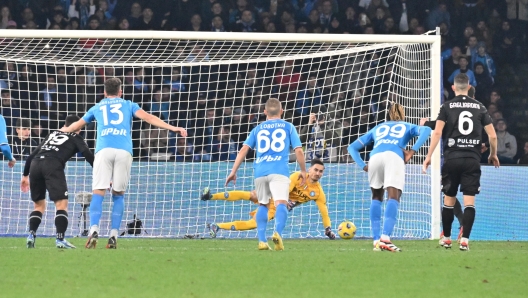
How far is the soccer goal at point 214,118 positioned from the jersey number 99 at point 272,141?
14.3 ft

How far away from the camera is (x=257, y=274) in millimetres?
7652

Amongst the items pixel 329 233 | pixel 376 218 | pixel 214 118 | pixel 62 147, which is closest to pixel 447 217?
pixel 376 218

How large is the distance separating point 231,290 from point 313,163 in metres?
7.71

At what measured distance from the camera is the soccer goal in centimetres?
1512

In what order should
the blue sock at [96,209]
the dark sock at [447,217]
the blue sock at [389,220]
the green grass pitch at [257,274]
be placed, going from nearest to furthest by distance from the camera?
the green grass pitch at [257,274], the blue sock at [389,220], the blue sock at [96,209], the dark sock at [447,217]

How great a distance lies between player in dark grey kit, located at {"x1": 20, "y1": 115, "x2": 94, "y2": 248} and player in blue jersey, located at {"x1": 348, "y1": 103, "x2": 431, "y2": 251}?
317 cm

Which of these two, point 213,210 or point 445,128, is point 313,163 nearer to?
point 213,210

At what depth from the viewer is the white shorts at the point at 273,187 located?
10664 millimetres

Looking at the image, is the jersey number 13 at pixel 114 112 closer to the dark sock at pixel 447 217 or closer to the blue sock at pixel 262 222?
the blue sock at pixel 262 222

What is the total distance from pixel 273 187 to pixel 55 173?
2.44 metres

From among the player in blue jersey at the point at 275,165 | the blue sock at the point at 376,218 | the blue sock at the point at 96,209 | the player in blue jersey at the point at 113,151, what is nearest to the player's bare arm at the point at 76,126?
the player in blue jersey at the point at 113,151

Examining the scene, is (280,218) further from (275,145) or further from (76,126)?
(76,126)

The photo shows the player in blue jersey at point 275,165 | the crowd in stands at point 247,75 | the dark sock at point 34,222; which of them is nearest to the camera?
the player in blue jersey at point 275,165

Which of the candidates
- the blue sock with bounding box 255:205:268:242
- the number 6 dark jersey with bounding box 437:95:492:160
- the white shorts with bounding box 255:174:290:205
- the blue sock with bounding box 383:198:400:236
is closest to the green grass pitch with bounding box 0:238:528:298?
the blue sock with bounding box 383:198:400:236
